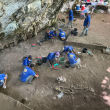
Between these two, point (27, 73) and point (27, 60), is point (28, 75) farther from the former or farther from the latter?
point (27, 60)

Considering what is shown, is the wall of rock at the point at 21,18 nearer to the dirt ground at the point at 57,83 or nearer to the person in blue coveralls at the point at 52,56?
the dirt ground at the point at 57,83

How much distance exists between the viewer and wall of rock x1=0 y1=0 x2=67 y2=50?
4988 millimetres

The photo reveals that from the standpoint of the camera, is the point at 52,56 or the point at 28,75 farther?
the point at 52,56

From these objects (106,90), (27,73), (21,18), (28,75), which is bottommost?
(106,90)

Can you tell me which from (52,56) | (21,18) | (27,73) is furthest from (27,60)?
(21,18)

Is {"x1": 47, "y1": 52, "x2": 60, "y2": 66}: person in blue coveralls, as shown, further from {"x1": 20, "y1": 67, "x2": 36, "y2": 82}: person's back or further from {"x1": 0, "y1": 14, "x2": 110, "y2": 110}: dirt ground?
{"x1": 20, "y1": 67, "x2": 36, "y2": 82}: person's back

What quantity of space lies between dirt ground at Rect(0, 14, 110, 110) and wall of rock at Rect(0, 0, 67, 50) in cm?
122

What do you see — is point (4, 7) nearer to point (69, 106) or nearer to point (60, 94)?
point (60, 94)

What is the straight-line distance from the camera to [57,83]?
15.1 feet

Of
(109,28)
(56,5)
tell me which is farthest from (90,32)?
(56,5)

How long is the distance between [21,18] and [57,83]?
4.42m

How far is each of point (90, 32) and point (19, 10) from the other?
17.8ft

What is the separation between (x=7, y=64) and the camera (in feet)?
19.0

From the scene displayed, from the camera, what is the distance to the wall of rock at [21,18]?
16.4 ft
